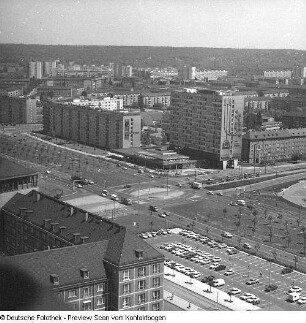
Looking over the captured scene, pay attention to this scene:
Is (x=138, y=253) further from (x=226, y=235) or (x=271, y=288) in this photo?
(x=226, y=235)

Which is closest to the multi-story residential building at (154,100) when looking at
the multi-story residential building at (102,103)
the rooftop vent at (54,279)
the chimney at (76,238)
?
the multi-story residential building at (102,103)

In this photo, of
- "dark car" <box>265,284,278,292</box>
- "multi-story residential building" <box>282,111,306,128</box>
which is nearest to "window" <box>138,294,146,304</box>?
"dark car" <box>265,284,278,292</box>

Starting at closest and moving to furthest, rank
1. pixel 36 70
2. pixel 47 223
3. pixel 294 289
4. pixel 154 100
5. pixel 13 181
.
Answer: pixel 47 223
pixel 294 289
pixel 13 181
pixel 36 70
pixel 154 100

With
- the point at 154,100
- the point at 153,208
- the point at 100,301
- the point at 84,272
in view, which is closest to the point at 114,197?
the point at 153,208

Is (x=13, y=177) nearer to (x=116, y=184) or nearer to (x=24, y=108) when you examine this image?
(x=116, y=184)

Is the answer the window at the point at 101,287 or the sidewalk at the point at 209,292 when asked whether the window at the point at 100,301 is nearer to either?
the window at the point at 101,287

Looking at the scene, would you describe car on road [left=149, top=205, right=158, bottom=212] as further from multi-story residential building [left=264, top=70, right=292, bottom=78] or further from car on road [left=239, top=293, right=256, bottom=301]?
multi-story residential building [left=264, top=70, right=292, bottom=78]

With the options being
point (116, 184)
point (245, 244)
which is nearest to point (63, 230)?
point (245, 244)
